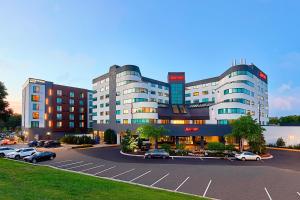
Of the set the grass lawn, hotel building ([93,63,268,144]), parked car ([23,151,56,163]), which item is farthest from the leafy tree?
the grass lawn

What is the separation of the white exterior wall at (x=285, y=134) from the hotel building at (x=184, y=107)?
4941 mm

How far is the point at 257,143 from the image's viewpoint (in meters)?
45.9

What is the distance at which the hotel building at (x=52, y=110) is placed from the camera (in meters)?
87.3

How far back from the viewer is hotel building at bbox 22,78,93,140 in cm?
8731

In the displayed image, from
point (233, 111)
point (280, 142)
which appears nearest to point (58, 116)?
point (233, 111)

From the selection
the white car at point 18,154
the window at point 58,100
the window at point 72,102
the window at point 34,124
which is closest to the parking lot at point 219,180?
the white car at point 18,154

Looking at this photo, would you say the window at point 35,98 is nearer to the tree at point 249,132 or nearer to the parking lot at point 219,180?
the parking lot at point 219,180

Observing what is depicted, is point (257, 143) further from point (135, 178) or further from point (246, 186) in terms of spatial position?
point (135, 178)

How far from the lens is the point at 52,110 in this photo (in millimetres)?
93062

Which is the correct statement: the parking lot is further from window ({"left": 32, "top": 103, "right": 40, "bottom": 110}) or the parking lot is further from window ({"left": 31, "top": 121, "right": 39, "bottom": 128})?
window ({"left": 32, "top": 103, "right": 40, "bottom": 110})

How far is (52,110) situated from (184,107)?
5014cm

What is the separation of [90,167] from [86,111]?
76644mm

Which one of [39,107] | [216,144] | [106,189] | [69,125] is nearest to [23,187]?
[106,189]

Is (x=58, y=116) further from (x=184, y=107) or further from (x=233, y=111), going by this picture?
(x=233, y=111)
